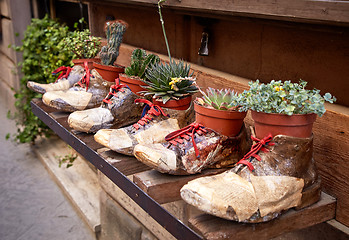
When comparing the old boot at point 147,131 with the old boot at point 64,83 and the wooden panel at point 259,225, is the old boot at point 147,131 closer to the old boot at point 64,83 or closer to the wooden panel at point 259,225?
the wooden panel at point 259,225

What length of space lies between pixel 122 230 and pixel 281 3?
1.97 metres

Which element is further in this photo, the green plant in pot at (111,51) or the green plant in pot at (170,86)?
the green plant in pot at (111,51)

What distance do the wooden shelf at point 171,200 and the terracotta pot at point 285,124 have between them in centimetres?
23

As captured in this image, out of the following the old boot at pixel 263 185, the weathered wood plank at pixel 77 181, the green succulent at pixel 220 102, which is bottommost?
the weathered wood plank at pixel 77 181

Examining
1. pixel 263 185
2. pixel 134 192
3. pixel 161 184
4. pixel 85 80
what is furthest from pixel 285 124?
pixel 85 80

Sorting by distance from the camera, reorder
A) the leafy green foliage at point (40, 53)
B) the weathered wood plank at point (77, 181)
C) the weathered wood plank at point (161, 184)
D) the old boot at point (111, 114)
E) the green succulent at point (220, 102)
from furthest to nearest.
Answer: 1. the leafy green foliage at point (40, 53)
2. the weathered wood plank at point (77, 181)
3. the old boot at point (111, 114)
4. the green succulent at point (220, 102)
5. the weathered wood plank at point (161, 184)

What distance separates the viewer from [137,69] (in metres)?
1.77

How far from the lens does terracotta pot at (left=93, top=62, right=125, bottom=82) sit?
198 cm

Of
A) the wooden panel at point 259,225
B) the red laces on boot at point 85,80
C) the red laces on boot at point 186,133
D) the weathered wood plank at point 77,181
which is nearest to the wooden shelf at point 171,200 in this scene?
the wooden panel at point 259,225

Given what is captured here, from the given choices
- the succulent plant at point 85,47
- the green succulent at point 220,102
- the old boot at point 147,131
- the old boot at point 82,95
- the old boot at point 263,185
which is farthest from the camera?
the succulent plant at point 85,47

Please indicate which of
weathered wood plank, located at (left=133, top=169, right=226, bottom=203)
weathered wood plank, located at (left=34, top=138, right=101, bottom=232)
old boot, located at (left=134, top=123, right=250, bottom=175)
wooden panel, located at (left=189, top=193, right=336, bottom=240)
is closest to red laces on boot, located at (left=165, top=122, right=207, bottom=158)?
old boot, located at (left=134, top=123, right=250, bottom=175)

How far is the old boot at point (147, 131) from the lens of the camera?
151cm

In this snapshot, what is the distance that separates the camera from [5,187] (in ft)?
12.6

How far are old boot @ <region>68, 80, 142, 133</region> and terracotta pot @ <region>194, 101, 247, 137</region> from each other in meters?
0.43
